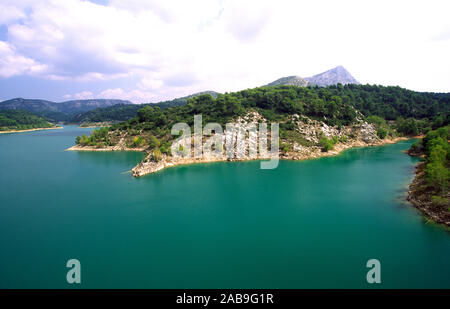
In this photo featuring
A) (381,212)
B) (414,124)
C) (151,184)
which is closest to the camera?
(381,212)

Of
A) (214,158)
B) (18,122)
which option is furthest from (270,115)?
(18,122)

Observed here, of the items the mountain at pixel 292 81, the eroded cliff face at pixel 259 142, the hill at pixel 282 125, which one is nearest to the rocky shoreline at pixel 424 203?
the eroded cliff face at pixel 259 142

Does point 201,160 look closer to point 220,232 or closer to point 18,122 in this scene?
point 220,232

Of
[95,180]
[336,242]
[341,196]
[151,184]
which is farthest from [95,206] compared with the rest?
[341,196]

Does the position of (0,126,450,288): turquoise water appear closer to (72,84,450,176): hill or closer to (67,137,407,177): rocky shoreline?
(67,137,407,177): rocky shoreline

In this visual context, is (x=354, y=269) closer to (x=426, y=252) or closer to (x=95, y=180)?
(x=426, y=252)
